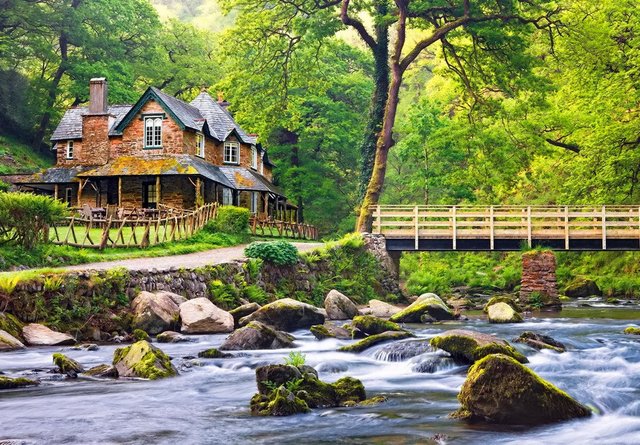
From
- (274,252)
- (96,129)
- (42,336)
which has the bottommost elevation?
(42,336)

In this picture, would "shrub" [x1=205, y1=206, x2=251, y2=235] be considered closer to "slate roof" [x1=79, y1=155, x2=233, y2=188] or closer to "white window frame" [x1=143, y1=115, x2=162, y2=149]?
"slate roof" [x1=79, y1=155, x2=233, y2=188]

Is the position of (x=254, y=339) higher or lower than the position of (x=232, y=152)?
lower

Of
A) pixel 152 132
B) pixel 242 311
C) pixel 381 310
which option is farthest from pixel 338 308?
pixel 152 132

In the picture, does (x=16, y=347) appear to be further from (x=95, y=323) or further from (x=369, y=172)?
(x=369, y=172)

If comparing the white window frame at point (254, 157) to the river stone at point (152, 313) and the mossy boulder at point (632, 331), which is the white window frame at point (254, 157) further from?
the mossy boulder at point (632, 331)

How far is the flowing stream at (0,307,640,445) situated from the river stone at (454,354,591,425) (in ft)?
0.87

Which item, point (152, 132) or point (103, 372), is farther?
point (152, 132)

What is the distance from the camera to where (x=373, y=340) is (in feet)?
52.5

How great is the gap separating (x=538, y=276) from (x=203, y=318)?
1660cm

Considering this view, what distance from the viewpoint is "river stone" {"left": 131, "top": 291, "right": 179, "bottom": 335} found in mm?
18828

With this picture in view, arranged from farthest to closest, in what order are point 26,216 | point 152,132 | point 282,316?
point 152,132 → point 26,216 → point 282,316

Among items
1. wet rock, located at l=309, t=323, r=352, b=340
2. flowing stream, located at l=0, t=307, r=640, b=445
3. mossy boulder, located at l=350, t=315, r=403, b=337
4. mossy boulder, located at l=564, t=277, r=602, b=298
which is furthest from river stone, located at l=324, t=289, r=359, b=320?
mossy boulder, located at l=564, t=277, r=602, b=298

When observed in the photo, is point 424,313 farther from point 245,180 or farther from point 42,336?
point 245,180

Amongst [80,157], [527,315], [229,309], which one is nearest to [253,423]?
[229,309]
